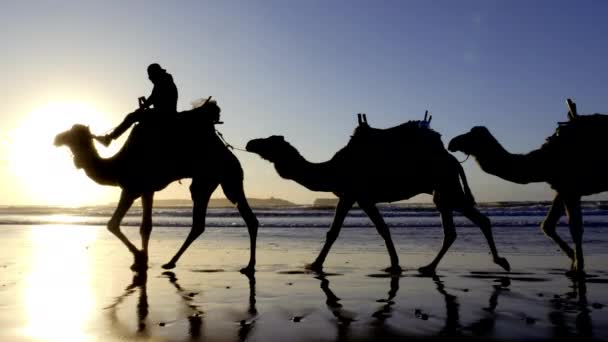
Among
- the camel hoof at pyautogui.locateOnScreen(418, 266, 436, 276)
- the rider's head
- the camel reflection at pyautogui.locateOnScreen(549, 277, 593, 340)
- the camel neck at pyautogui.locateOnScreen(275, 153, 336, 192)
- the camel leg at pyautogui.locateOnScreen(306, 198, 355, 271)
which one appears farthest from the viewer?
the rider's head

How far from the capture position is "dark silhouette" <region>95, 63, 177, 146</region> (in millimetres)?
9648

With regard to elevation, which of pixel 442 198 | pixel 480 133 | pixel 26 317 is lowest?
pixel 26 317

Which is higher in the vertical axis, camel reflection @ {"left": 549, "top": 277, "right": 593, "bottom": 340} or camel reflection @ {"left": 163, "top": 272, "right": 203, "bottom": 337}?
camel reflection @ {"left": 549, "top": 277, "right": 593, "bottom": 340}

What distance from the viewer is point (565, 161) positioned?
361 inches

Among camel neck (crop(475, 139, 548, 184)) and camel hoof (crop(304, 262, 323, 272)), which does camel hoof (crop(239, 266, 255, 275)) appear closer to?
camel hoof (crop(304, 262, 323, 272))

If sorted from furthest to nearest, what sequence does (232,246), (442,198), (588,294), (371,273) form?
(232,246) → (442,198) → (371,273) → (588,294)

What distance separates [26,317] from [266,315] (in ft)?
6.23

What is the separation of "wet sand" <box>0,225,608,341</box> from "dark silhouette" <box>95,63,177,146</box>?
1.95m

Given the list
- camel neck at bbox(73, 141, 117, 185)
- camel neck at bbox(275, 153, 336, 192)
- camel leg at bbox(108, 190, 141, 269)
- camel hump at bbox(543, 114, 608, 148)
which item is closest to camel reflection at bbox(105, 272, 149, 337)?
camel leg at bbox(108, 190, 141, 269)

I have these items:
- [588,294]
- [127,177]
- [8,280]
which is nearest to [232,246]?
[127,177]

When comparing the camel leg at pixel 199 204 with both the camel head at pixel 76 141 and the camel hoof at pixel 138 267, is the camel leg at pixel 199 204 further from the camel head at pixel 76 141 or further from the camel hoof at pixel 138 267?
the camel head at pixel 76 141

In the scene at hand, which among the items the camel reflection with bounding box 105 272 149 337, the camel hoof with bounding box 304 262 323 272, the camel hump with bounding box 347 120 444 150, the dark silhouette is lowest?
the camel reflection with bounding box 105 272 149 337

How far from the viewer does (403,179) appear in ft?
31.8

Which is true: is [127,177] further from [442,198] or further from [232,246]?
[232,246]
